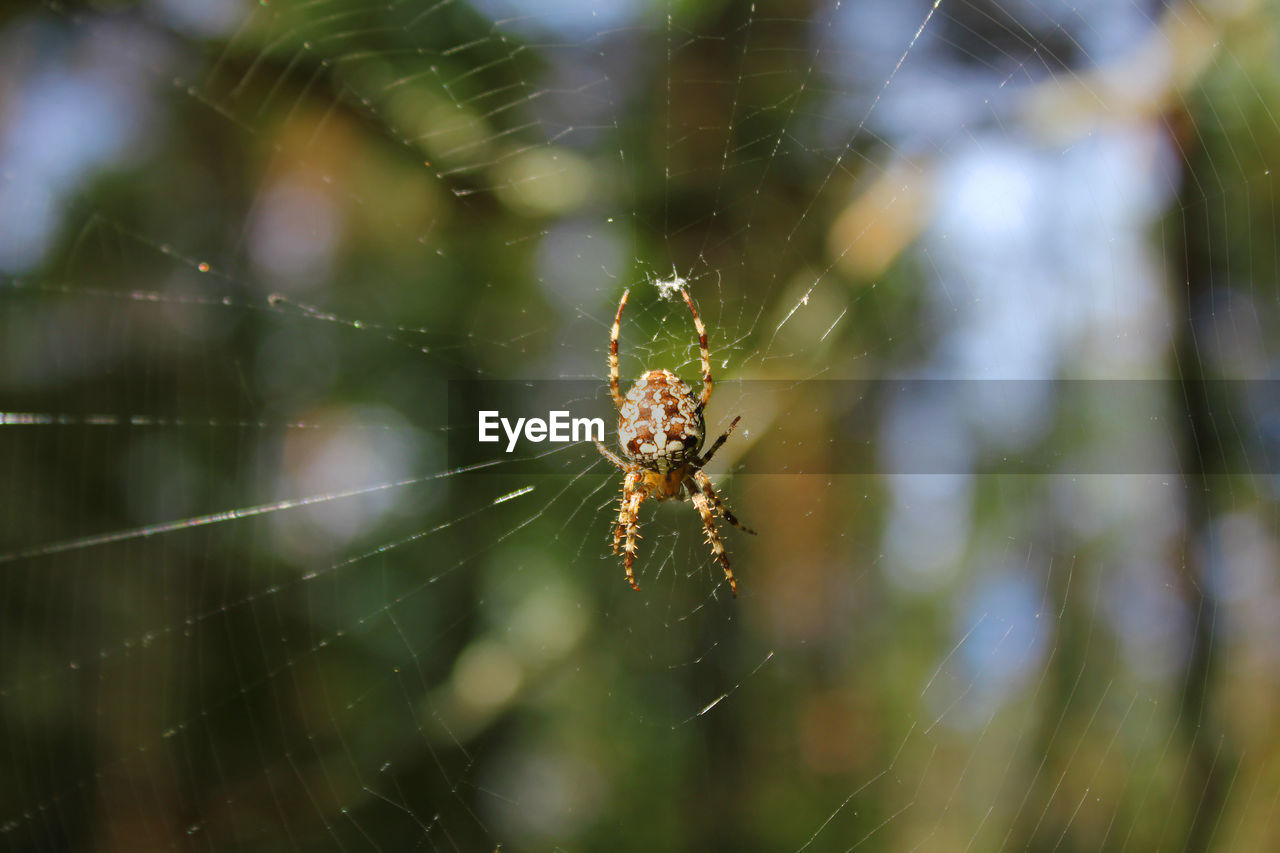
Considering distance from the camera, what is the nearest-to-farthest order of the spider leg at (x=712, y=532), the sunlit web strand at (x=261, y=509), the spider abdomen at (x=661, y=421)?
1. the spider abdomen at (x=661, y=421)
2. the spider leg at (x=712, y=532)
3. the sunlit web strand at (x=261, y=509)

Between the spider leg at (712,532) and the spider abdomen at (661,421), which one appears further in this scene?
the spider leg at (712,532)

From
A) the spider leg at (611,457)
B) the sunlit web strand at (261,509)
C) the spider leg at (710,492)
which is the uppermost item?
the spider leg at (611,457)

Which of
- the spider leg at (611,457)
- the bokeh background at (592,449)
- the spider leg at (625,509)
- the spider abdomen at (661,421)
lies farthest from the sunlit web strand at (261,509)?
the spider abdomen at (661,421)

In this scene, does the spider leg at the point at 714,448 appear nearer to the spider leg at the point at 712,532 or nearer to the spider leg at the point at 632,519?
the spider leg at the point at 712,532

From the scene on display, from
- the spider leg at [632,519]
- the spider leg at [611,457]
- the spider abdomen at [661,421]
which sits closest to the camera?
the spider abdomen at [661,421]

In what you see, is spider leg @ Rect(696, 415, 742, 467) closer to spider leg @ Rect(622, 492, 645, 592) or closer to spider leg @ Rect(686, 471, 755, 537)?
spider leg @ Rect(686, 471, 755, 537)

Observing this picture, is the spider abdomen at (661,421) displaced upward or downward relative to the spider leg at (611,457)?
upward

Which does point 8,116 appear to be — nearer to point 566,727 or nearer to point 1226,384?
point 566,727

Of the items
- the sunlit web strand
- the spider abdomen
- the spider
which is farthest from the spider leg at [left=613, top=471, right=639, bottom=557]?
the sunlit web strand
